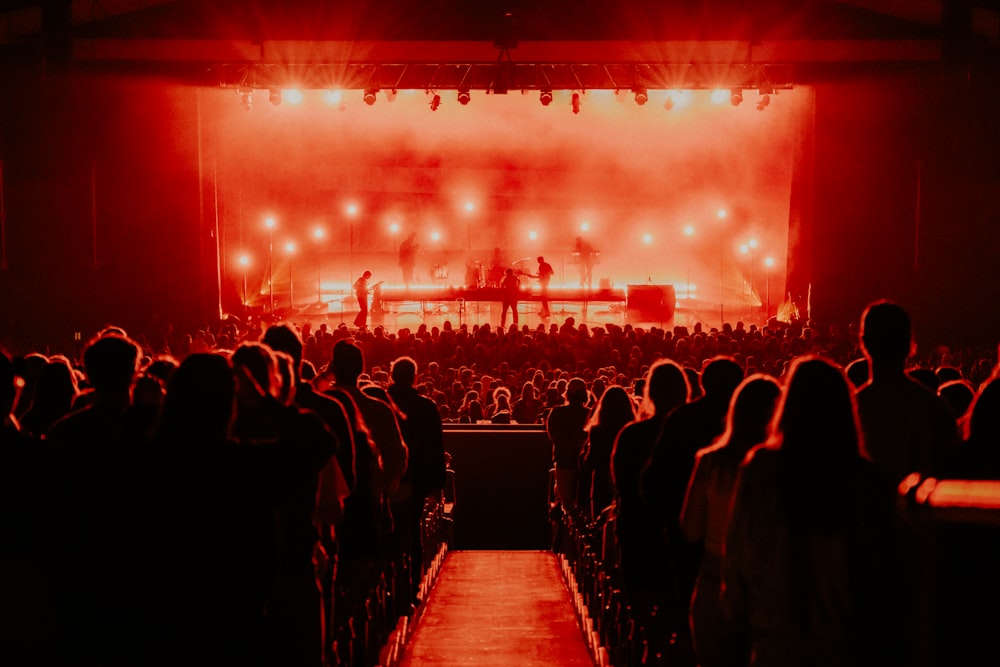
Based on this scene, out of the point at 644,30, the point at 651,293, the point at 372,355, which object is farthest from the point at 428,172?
the point at 372,355

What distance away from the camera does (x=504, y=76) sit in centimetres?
1970

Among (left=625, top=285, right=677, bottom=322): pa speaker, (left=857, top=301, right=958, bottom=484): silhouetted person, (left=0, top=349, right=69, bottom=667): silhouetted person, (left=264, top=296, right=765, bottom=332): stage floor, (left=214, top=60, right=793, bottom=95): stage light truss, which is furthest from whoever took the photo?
(left=264, top=296, right=765, bottom=332): stage floor

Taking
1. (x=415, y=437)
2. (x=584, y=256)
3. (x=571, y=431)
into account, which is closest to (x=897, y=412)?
(x=415, y=437)

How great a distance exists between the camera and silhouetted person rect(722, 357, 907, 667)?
267 cm

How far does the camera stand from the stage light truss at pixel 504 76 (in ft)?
60.8

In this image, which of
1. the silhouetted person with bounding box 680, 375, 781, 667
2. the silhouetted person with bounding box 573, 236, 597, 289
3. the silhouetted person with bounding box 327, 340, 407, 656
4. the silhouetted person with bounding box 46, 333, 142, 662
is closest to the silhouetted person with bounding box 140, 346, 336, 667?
the silhouetted person with bounding box 46, 333, 142, 662

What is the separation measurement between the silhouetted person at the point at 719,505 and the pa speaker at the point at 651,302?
19.5m

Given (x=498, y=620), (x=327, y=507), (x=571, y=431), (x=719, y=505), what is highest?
(x=719, y=505)

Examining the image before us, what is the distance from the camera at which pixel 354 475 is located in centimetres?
402

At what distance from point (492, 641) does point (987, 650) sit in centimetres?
358

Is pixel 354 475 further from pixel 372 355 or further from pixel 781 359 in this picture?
pixel 372 355

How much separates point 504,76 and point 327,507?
54.9 feet

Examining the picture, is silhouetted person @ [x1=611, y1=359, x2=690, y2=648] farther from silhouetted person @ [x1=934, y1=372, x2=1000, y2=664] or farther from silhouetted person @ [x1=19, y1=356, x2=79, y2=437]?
silhouetted person @ [x1=19, y1=356, x2=79, y2=437]

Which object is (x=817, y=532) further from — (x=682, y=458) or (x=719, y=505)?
(x=682, y=458)
